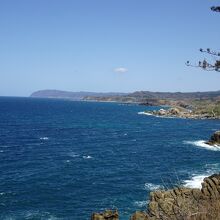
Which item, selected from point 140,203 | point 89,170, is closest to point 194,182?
point 140,203

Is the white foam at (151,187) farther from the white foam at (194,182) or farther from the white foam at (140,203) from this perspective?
the white foam at (140,203)

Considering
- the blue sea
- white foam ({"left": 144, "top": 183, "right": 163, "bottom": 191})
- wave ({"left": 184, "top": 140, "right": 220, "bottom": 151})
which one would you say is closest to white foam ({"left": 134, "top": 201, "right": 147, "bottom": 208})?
the blue sea

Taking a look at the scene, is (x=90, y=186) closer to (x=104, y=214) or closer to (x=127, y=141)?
(x=104, y=214)

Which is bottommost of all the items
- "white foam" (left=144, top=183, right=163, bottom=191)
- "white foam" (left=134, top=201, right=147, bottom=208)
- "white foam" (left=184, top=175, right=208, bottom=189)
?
"white foam" (left=134, top=201, right=147, bottom=208)

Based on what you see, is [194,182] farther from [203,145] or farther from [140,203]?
[203,145]

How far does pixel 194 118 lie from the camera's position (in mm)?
179375

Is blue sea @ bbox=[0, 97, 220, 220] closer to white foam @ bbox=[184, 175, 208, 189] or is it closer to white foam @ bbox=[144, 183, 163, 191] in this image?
white foam @ bbox=[184, 175, 208, 189]

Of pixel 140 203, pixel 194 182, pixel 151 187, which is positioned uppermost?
pixel 194 182

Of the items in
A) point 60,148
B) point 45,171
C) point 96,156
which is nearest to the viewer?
point 45,171

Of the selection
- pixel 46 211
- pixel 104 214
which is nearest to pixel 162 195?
pixel 104 214

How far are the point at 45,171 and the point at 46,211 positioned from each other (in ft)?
59.4

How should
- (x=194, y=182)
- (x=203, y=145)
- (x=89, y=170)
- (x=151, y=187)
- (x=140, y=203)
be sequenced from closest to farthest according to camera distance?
(x=140, y=203), (x=151, y=187), (x=194, y=182), (x=89, y=170), (x=203, y=145)

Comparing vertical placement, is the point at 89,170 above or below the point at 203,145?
above

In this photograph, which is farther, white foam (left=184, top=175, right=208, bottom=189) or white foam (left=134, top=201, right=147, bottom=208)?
white foam (left=184, top=175, right=208, bottom=189)
